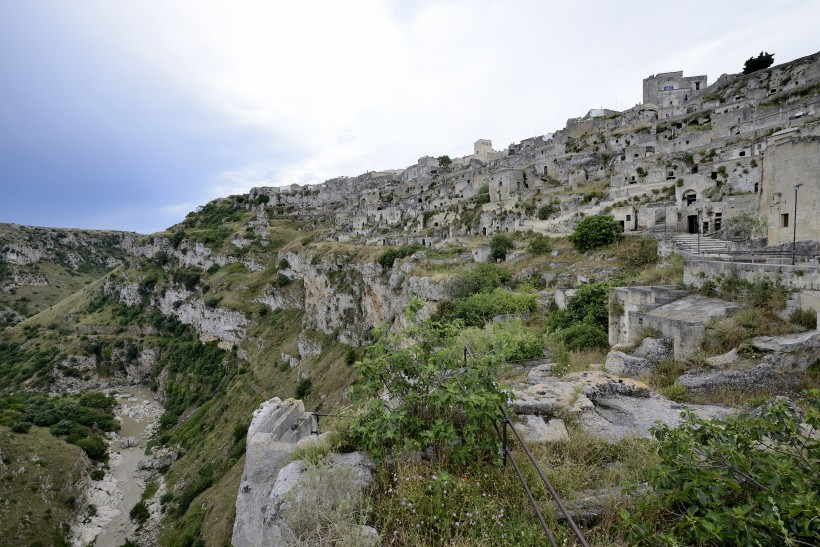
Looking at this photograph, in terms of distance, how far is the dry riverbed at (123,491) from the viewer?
31.7 metres

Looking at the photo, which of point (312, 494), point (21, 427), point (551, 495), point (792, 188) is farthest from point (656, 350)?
point (21, 427)

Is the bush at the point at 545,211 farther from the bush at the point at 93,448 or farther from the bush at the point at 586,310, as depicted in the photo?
the bush at the point at 93,448

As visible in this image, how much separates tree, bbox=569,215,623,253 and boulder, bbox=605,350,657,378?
15877mm

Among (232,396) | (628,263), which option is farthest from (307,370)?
(628,263)

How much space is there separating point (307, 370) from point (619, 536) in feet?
136

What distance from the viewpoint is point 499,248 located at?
2814cm

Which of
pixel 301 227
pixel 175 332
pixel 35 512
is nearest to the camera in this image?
pixel 35 512

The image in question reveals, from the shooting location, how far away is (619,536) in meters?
3.21

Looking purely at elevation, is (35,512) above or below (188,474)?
above

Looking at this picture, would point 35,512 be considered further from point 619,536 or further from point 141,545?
point 619,536

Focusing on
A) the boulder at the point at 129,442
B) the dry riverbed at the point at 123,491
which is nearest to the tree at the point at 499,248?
the dry riverbed at the point at 123,491

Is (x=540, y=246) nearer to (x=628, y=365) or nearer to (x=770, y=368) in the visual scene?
(x=628, y=365)

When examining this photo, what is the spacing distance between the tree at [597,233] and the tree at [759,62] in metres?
41.0

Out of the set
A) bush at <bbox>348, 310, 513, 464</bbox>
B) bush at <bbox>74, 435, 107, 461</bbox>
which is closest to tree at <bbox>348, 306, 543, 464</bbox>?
bush at <bbox>348, 310, 513, 464</bbox>
